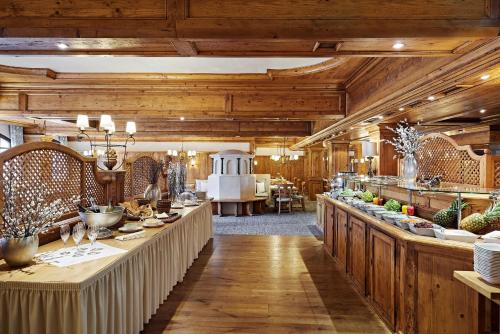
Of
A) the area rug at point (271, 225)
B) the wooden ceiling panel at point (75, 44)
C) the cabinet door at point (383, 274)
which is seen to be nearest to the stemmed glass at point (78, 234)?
the wooden ceiling panel at point (75, 44)

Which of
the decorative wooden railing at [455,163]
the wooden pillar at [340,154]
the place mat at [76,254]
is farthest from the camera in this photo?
the wooden pillar at [340,154]

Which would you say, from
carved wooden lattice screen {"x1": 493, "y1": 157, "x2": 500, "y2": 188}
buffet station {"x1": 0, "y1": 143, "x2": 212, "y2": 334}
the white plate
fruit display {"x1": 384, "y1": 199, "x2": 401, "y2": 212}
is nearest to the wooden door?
fruit display {"x1": 384, "y1": 199, "x2": 401, "y2": 212}

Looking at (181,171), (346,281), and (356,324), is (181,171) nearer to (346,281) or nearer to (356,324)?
(346,281)

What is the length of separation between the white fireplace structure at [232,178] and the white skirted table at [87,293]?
7.41m

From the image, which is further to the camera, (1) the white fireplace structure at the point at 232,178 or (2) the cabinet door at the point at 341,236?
(1) the white fireplace structure at the point at 232,178

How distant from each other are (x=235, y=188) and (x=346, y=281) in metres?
6.70

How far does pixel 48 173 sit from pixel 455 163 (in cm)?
522

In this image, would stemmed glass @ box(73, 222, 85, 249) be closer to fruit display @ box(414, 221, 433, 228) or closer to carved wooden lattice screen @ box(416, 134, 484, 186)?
fruit display @ box(414, 221, 433, 228)

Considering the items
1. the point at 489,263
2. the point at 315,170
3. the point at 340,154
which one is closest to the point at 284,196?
the point at 340,154

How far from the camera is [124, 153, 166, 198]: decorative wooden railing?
4594 millimetres

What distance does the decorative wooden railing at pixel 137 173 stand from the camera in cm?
459

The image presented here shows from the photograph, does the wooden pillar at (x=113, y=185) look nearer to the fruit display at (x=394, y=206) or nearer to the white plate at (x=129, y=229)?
the white plate at (x=129, y=229)

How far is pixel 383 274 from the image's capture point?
9.78 feet

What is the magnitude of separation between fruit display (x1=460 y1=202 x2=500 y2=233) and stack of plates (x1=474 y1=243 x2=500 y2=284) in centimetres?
85
